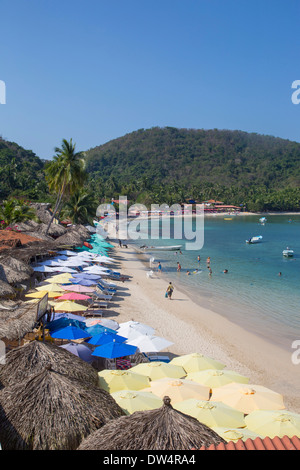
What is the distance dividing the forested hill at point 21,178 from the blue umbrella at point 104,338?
156 feet

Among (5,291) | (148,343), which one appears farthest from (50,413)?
(5,291)

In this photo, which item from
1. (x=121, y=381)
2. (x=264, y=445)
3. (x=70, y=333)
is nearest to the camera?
(x=264, y=445)

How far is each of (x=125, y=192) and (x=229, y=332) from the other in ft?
325

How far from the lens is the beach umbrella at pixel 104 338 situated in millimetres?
11038

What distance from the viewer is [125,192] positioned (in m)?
113

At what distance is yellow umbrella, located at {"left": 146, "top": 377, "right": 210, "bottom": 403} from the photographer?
8.35 m

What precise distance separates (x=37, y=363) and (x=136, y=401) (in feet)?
6.80

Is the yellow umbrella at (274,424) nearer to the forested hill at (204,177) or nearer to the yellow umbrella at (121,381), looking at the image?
the yellow umbrella at (121,381)

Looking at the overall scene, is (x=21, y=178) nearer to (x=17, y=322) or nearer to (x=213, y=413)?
(x=17, y=322)

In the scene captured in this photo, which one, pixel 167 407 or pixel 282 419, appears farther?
pixel 282 419

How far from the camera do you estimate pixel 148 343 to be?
11.4 meters

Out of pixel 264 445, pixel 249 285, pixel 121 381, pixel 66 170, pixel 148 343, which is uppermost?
pixel 66 170
